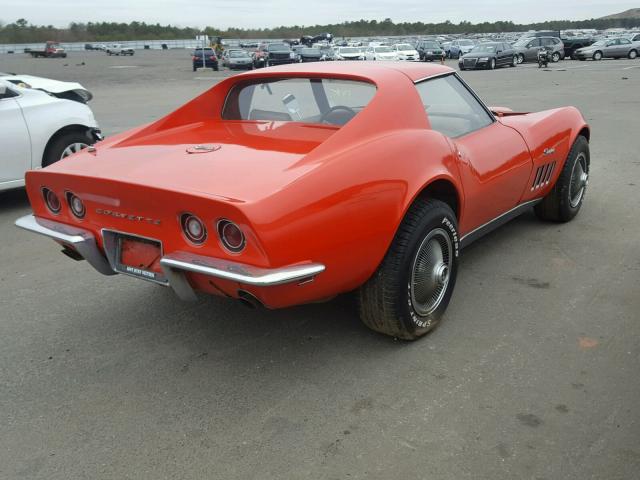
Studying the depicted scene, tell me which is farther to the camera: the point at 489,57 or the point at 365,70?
the point at 489,57

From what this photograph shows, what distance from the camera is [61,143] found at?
650 cm

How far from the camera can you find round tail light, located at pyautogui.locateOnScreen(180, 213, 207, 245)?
8.73ft

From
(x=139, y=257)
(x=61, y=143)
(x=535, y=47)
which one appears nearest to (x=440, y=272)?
(x=139, y=257)

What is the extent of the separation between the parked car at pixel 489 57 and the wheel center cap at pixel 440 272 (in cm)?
2954

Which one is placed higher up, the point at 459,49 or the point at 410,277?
the point at 459,49

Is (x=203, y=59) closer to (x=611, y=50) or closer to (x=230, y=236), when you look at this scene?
(x=611, y=50)

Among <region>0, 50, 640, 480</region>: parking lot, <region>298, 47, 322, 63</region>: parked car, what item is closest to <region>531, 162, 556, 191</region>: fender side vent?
<region>0, 50, 640, 480</region>: parking lot

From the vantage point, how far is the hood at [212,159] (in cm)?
265

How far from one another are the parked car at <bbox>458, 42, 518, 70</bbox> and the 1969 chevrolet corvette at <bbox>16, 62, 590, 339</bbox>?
28466 millimetres

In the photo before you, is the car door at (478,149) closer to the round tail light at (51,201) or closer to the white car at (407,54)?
the round tail light at (51,201)

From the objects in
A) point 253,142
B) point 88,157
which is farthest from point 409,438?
point 88,157

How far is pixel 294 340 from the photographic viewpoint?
3328 millimetres

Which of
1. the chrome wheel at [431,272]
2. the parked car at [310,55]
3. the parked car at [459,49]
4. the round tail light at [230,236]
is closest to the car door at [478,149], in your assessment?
the chrome wheel at [431,272]

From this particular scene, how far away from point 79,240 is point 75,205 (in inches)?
9.7
